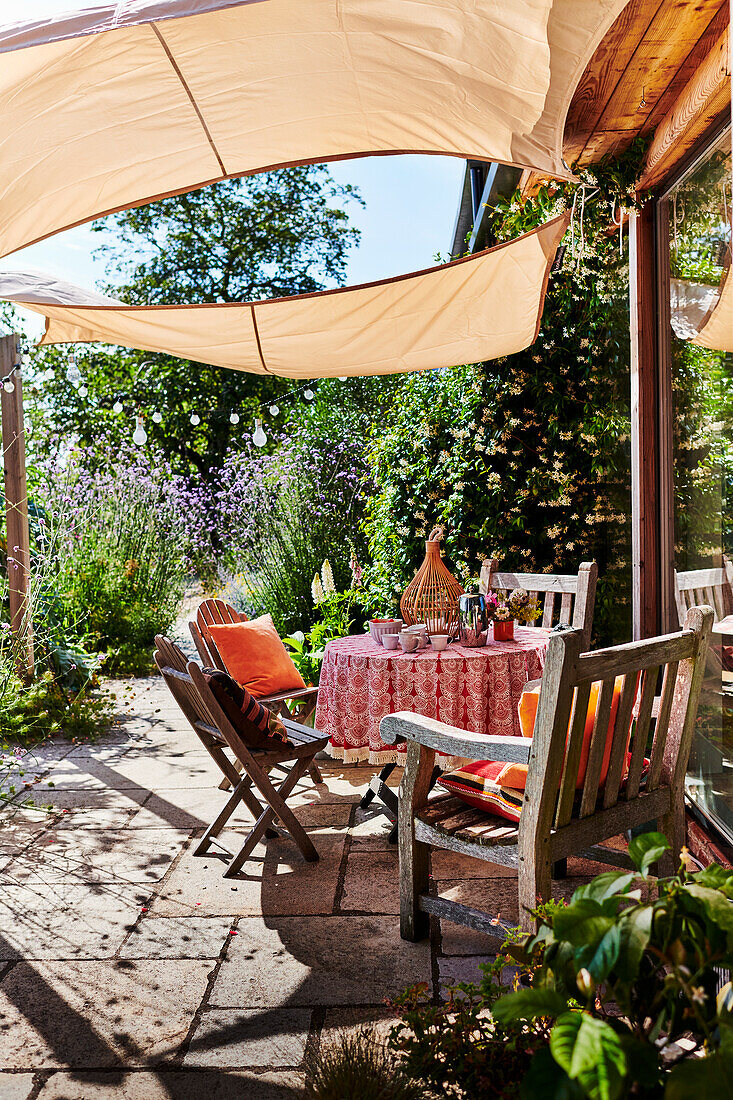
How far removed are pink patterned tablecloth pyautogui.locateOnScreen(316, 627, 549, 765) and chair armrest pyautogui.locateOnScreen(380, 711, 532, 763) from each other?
69 centimetres

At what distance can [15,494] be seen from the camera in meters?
5.85

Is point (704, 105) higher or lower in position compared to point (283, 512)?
higher

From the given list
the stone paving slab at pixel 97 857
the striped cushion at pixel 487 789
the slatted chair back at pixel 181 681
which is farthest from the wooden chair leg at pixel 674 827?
the stone paving slab at pixel 97 857

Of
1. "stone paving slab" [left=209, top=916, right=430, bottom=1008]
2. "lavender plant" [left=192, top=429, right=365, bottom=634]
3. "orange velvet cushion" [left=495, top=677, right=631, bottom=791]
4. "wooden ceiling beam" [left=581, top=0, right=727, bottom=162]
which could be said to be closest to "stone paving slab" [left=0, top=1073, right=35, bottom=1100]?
"stone paving slab" [left=209, top=916, right=430, bottom=1008]

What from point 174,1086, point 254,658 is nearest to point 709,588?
point 254,658

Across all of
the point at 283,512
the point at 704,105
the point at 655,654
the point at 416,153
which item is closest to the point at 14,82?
the point at 416,153

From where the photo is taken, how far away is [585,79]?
144 inches

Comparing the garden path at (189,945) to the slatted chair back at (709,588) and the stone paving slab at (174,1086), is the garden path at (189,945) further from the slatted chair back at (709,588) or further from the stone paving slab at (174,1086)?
the slatted chair back at (709,588)

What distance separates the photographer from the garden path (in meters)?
2.15

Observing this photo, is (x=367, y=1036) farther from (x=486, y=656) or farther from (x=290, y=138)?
(x=290, y=138)

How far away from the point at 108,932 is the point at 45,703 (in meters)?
2.98

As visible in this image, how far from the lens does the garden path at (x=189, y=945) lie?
84.6 inches

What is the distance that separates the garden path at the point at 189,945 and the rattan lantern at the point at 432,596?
3.04ft

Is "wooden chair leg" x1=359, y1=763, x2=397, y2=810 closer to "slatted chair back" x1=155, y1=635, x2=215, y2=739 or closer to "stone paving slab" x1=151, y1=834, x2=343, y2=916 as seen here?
"stone paving slab" x1=151, y1=834, x2=343, y2=916
